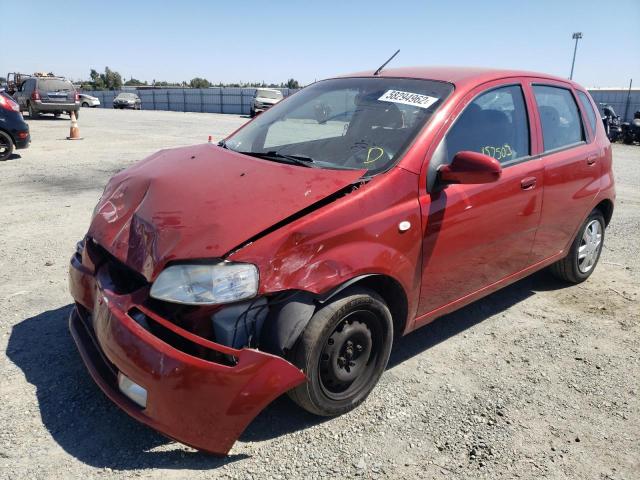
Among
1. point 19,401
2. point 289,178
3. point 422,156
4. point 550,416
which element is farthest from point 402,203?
point 19,401

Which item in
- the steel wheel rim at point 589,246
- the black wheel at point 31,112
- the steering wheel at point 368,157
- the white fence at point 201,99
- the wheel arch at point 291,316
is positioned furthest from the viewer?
the white fence at point 201,99

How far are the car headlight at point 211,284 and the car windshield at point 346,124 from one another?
929mm

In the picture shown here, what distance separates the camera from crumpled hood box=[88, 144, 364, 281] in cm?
230

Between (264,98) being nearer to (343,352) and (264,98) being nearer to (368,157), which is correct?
(368,157)

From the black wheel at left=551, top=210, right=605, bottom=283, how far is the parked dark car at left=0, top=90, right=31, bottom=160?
1003 centimetres

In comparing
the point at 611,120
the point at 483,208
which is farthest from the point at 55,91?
the point at 483,208

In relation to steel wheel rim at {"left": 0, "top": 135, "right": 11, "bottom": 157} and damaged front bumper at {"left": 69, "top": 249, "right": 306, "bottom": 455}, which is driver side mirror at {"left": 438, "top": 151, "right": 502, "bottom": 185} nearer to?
damaged front bumper at {"left": 69, "top": 249, "right": 306, "bottom": 455}

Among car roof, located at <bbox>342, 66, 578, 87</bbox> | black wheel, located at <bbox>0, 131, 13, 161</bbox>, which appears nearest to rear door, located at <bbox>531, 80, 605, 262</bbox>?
car roof, located at <bbox>342, 66, 578, 87</bbox>

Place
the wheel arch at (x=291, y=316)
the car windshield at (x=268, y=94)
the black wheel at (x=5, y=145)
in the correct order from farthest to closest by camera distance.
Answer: the car windshield at (x=268, y=94) → the black wheel at (x=5, y=145) → the wheel arch at (x=291, y=316)

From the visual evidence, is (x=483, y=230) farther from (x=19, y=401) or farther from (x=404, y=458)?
(x=19, y=401)

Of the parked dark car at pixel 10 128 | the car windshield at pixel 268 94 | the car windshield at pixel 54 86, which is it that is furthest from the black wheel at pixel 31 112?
the parked dark car at pixel 10 128

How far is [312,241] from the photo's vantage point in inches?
92.6

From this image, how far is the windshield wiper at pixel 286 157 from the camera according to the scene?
2.93 metres

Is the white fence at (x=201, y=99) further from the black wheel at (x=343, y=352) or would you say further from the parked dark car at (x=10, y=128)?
the black wheel at (x=343, y=352)
